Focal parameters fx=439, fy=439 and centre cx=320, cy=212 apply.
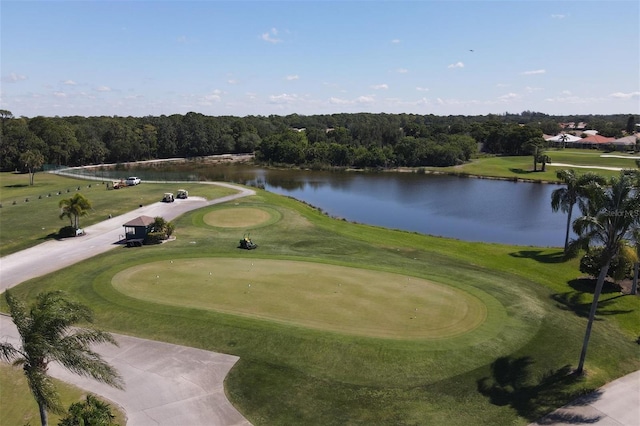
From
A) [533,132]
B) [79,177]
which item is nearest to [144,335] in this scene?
[79,177]

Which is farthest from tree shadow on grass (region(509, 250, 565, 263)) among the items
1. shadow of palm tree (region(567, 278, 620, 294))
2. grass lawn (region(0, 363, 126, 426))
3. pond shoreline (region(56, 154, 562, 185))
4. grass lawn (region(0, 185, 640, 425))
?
pond shoreline (region(56, 154, 562, 185))

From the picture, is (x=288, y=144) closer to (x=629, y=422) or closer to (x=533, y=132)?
(x=533, y=132)

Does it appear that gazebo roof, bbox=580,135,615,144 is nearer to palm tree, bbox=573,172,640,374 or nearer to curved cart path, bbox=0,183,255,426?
palm tree, bbox=573,172,640,374

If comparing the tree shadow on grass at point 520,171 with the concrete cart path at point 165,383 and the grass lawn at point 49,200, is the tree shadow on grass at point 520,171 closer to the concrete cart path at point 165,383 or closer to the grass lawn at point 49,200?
the grass lawn at point 49,200

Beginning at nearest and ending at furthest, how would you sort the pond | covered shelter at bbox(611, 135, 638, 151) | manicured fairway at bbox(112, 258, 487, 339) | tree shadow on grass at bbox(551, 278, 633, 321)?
manicured fairway at bbox(112, 258, 487, 339) < tree shadow on grass at bbox(551, 278, 633, 321) < the pond < covered shelter at bbox(611, 135, 638, 151)

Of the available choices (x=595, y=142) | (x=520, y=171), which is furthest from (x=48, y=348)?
(x=595, y=142)

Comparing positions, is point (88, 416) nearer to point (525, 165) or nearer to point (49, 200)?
point (49, 200)

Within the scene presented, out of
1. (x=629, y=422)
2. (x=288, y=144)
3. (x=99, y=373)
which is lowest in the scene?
(x=629, y=422)
